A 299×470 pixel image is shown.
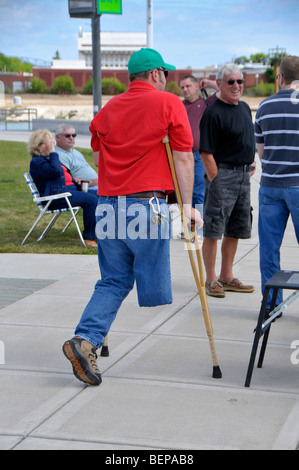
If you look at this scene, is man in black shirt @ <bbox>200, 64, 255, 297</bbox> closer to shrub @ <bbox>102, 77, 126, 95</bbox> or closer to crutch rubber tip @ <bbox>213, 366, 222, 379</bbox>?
crutch rubber tip @ <bbox>213, 366, 222, 379</bbox>

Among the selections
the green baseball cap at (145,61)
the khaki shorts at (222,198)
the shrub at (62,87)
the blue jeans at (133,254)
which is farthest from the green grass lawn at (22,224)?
the shrub at (62,87)

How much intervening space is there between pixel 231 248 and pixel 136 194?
2.72m

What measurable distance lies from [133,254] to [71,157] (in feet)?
18.0

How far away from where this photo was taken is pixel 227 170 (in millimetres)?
6738

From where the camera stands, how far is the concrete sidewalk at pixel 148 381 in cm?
379

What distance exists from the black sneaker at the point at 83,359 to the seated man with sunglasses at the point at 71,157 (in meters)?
5.48

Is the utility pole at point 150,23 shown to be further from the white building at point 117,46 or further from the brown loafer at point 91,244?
the white building at point 117,46

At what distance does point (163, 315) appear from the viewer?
6.18m

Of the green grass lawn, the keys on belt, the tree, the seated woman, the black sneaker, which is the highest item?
the tree

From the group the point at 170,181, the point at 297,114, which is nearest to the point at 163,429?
the point at 170,181

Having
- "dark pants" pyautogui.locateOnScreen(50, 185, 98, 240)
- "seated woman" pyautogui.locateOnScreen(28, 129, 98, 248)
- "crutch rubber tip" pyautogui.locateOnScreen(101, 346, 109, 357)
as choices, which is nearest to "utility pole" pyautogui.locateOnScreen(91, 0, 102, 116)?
"seated woman" pyautogui.locateOnScreen(28, 129, 98, 248)

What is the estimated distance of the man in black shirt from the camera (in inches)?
258

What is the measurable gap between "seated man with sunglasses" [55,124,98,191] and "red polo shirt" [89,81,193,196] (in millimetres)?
5236
